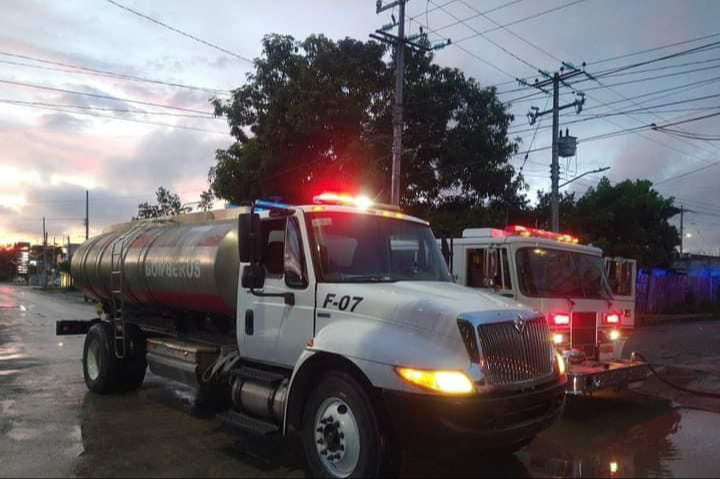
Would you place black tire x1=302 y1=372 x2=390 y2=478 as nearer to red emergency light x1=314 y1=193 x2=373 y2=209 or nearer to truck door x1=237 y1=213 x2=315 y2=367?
truck door x1=237 y1=213 x2=315 y2=367

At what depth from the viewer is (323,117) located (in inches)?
800

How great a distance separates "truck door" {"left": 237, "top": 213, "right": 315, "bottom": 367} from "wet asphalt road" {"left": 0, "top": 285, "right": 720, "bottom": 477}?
1.05m

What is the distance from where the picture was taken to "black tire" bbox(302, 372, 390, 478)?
15.6 ft

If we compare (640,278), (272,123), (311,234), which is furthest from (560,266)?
(640,278)

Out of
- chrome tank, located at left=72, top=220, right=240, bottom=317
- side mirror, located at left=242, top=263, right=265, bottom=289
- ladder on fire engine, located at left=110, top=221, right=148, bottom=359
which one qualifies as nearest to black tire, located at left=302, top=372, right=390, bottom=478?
side mirror, located at left=242, top=263, right=265, bottom=289

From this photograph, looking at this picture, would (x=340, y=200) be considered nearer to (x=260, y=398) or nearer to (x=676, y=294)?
(x=260, y=398)

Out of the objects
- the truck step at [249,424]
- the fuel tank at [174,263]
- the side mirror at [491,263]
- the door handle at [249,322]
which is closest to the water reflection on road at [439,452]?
the truck step at [249,424]

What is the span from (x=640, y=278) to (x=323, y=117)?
591 inches

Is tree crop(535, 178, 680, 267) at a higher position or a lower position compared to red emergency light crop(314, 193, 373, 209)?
higher

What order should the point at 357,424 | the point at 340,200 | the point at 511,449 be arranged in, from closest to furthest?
the point at 357,424 < the point at 511,449 < the point at 340,200

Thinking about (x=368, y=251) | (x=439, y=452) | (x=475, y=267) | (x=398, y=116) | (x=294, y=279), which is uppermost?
(x=398, y=116)

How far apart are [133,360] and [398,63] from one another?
37.2 ft

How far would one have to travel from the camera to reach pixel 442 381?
182 inches

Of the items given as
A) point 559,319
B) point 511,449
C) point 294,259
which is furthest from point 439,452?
point 559,319
